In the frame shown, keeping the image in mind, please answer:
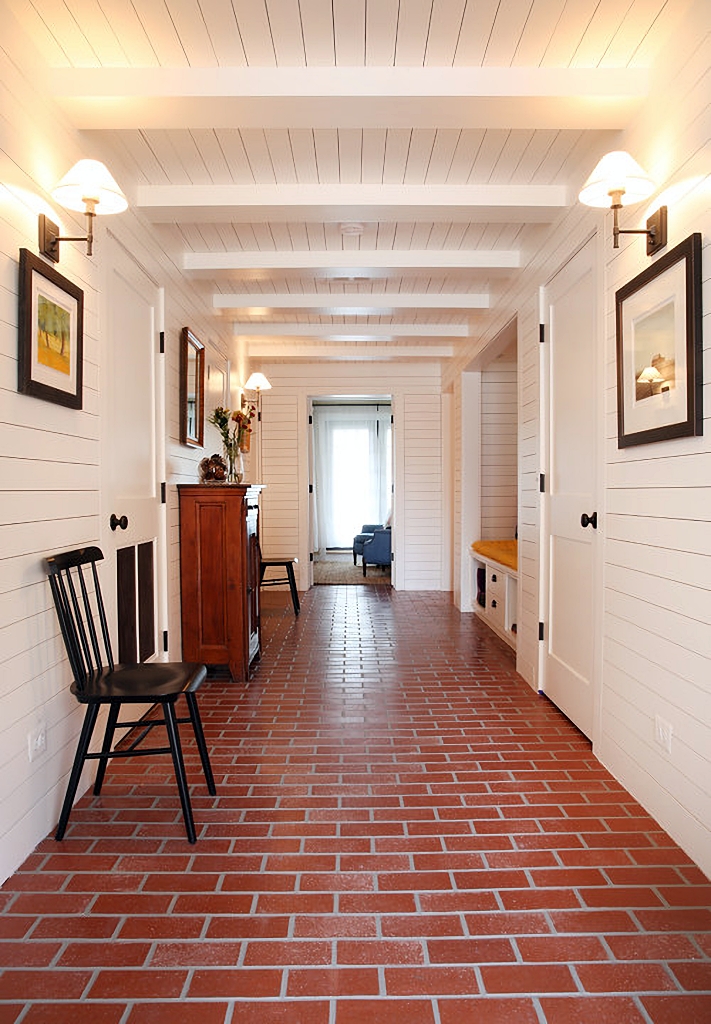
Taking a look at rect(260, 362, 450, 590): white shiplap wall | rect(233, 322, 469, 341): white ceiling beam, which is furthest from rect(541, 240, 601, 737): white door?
rect(260, 362, 450, 590): white shiplap wall

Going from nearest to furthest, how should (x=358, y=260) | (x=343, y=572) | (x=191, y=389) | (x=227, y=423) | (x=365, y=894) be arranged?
1. (x=365, y=894)
2. (x=358, y=260)
3. (x=191, y=389)
4. (x=227, y=423)
5. (x=343, y=572)

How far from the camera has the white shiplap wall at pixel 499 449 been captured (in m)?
6.22

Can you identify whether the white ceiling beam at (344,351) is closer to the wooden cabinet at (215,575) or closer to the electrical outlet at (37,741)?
the wooden cabinet at (215,575)

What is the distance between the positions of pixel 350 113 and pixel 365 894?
8.63 feet

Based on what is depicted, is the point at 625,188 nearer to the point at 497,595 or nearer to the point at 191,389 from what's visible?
the point at 191,389

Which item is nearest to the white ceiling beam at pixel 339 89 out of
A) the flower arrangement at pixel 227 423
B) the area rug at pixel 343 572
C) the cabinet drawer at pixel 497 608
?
the flower arrangement at pixel 227 423

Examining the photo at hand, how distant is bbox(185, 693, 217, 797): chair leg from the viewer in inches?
86.4

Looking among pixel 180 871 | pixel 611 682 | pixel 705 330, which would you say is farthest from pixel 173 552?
pixel 705 330

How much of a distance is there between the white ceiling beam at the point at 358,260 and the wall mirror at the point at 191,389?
18.4 inches

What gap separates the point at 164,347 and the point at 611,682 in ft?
9.21

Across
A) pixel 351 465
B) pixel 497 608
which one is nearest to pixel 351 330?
pixel 497 608

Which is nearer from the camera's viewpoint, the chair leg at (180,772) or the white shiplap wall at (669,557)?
the white shiplap wall at (669,557)

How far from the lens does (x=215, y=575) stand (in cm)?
380

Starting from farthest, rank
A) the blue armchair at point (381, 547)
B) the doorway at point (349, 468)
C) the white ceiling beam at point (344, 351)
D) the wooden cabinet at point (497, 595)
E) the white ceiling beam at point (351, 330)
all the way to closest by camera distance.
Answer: the doorway at point (349, 468) → the blue armchair at point (381, 547) → the white ceiling beam at point (344, 351) → the white ceiling beam at point (351, 330) → the wooden cabinet at point (497, 595)
